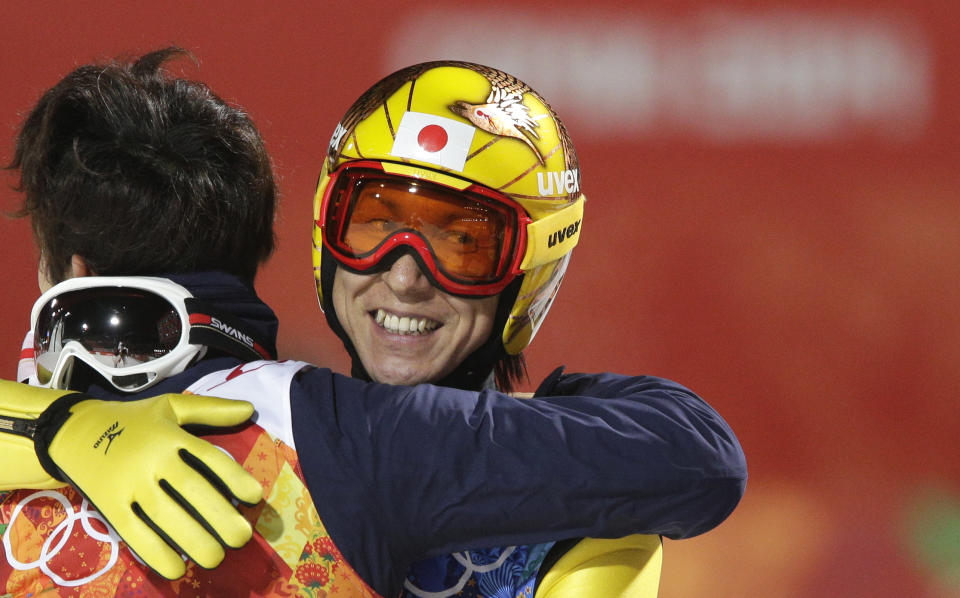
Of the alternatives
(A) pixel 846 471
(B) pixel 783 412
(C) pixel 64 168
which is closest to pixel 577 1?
(B) pixel 783 412

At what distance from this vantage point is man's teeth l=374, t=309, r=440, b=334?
1.52m

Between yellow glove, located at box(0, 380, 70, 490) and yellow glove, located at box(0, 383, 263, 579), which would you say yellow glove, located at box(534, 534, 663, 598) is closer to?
yellow glove, located at box(0, 383, 263, 579)

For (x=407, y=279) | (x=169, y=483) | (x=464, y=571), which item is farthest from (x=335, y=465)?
(x=407, y=279)

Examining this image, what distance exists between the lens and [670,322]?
3105mm

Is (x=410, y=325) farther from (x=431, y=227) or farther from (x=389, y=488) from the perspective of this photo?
(x=389, y=488)

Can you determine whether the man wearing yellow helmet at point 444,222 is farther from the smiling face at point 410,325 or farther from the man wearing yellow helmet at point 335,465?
the man wearing yellow helmet at point 335,465

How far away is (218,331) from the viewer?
1208 mm

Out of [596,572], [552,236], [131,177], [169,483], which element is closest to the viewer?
[169,483]

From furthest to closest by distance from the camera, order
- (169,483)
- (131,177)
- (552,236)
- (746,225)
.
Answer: (746,225) → (552,236) → (131,177) → (169,483)

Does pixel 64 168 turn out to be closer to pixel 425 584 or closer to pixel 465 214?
pixel 465 214

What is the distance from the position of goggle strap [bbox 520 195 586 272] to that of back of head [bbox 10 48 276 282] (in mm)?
439

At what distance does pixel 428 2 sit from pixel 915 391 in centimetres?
202

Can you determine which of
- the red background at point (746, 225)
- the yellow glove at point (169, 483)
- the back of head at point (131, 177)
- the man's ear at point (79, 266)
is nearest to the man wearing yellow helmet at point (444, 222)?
the back of head at point (131, 177)

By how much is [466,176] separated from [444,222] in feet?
0.25
